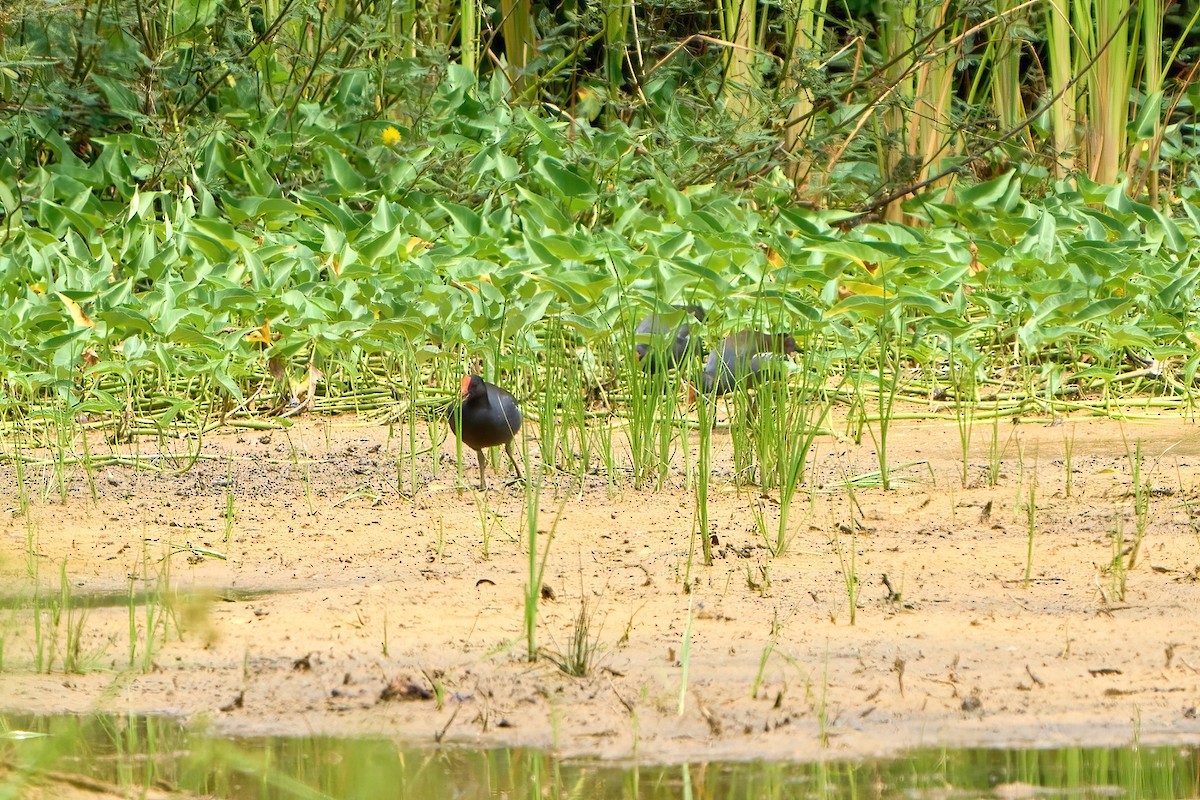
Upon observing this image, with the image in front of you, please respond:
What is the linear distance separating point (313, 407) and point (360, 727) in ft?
9.61

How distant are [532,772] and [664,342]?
2.16 metres

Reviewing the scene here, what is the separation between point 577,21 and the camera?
7281mm

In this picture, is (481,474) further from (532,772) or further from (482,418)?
(532,772)

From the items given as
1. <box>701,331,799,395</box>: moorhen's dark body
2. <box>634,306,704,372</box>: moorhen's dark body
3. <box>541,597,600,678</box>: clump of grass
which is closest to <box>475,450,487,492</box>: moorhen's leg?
<box>634,306,704,372</box>: moorhen's dark body

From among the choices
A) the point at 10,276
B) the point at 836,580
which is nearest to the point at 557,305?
the point at 10,276

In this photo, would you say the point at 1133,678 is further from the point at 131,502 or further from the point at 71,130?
the point at 71,130

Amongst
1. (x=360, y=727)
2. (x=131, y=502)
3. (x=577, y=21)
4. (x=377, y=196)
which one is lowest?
(x=360, y=727)

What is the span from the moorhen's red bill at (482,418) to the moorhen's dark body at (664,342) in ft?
1.31

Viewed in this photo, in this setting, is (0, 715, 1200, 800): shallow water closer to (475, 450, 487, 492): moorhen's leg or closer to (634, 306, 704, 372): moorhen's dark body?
(475, 450, 487, 492): moorhen's leg

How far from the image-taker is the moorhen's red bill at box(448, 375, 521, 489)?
3988 mm

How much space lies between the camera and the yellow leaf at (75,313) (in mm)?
5277

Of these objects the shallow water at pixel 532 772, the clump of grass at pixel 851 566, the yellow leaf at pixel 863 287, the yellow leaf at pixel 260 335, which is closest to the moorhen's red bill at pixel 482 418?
the clump of grass at pixel 851 566

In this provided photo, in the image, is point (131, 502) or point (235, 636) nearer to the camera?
point (235, 636)

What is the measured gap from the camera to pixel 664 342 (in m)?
4.16
